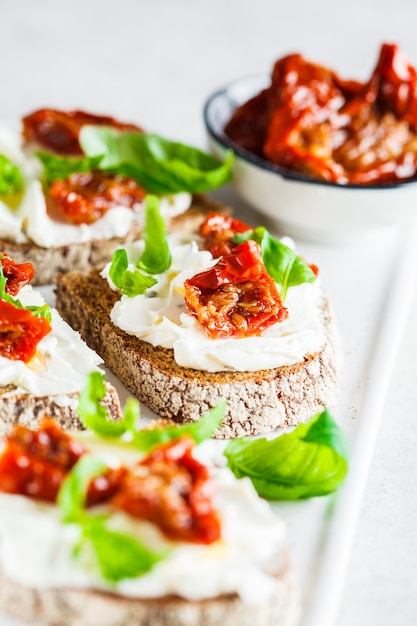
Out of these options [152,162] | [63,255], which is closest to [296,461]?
[63,255]

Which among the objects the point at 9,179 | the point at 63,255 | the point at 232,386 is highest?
the point at 9,179

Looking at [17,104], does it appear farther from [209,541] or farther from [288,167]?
[209,541]

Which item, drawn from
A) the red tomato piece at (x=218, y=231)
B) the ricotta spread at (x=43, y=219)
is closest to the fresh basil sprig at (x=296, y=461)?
the red tomato piece at (x=218, y=231)

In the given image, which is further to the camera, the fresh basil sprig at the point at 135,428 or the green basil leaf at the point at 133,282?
the green basil leaf at the point at 133,282

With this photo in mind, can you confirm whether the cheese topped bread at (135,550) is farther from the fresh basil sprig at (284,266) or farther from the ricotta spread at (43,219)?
the ricotta spread at (43,219)

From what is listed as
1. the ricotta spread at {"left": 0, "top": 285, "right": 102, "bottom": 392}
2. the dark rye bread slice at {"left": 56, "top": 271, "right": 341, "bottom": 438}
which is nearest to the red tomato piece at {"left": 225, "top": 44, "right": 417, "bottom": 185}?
the dark rye bread slice at {"left": 56, "top": 271, "right": 341, "bottom": 438}

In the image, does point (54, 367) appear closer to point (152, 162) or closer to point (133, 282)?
point (133, 282)
